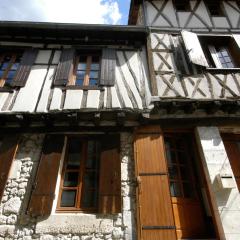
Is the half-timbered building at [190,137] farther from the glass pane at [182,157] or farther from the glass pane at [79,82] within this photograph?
the glass pane at [79,82]

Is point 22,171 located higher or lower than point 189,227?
higher

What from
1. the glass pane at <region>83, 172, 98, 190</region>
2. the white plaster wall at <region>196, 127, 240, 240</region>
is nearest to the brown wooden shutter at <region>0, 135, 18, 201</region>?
the glass pane at <region>83, 172, 98, 190</region>

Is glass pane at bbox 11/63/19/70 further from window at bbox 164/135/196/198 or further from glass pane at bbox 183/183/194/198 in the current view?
glass pane at bbox 183/183/194/198

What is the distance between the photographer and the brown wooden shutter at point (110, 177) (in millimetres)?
4016

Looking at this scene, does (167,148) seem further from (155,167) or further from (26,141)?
(26,141)

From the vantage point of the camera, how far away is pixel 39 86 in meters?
5.68

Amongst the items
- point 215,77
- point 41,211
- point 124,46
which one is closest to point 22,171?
point 41,211

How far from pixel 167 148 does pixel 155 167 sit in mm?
824

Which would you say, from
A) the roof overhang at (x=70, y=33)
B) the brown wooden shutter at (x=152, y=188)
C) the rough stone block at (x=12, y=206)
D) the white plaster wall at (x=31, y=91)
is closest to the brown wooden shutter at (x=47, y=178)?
the rough stone block at (x=12, y=206)

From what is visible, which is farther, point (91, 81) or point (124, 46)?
point (124, 46)

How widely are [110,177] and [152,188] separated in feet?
2.62

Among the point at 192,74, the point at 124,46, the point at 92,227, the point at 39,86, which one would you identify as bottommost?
the point at 92,227

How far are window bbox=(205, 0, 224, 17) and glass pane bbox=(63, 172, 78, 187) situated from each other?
23.8 ft

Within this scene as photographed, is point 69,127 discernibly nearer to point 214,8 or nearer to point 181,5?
point 181,5
